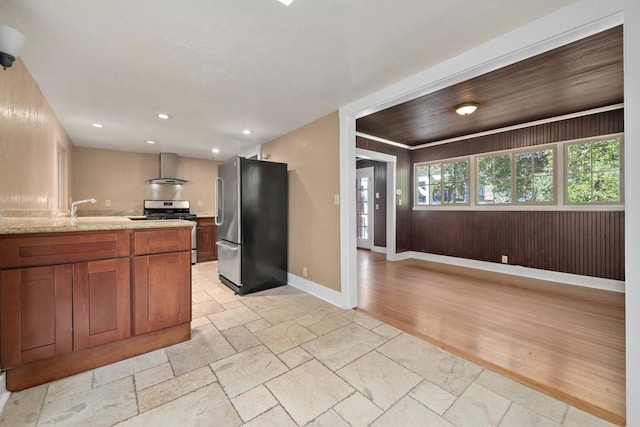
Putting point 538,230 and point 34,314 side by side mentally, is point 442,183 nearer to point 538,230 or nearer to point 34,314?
point 538,230

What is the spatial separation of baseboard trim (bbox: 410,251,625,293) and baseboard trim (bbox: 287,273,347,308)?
310cm

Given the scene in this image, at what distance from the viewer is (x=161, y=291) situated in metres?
2.13

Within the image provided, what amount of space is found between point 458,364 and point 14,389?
293 centimetres

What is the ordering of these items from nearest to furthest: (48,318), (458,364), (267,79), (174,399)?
1. (174,399)
2. (48,318)
3. (458,364)
4. (267,79)

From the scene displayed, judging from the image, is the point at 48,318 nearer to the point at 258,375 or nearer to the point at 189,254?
the point at 189,254

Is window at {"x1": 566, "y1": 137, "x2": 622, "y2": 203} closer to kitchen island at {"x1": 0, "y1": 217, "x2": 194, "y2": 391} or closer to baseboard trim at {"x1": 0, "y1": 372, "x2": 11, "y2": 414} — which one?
kitchen island at {"x1": 0, "y1": 217, "x2": 194, "y2": 391}

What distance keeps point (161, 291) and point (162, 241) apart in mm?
405

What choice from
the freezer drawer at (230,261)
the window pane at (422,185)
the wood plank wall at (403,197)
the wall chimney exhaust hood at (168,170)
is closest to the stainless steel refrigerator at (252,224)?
the freezer drawer at (230,261)

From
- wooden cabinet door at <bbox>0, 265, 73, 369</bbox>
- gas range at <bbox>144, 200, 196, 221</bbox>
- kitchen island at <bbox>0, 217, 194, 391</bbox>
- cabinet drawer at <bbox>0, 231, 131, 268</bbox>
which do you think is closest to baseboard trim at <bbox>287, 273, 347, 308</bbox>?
kitchen island at <bbox>0, 217, 194, 391</bbox>

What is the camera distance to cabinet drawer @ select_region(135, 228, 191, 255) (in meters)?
2.05

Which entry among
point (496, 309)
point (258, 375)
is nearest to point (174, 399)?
point (258, 375)

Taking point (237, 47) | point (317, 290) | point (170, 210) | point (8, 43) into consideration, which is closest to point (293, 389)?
point (317, 290)

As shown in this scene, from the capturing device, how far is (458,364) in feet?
6.29

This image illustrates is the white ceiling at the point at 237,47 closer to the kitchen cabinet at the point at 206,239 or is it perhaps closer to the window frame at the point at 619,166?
the kitchen cabinet at the point at 206,239
